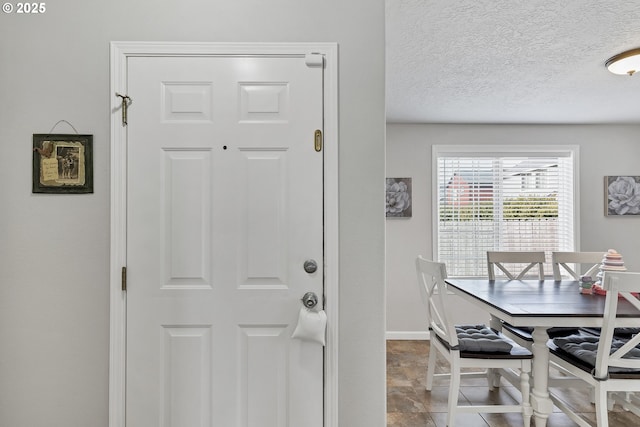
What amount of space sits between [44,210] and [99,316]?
503mm

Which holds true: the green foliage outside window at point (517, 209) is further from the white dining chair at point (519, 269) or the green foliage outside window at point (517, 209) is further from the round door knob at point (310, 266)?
the round door knob at point (310, 266)

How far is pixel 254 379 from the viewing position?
1633 millimetres

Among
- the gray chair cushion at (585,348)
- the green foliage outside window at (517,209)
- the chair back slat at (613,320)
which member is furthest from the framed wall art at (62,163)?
the green foliage outside window at (517,209)

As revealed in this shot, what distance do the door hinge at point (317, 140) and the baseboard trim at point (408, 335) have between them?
10.9 ft

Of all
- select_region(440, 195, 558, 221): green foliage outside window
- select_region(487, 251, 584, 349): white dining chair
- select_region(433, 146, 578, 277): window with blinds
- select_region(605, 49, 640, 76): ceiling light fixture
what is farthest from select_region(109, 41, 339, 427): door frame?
select_region(440, 195, 558, 221): green foliage outside window

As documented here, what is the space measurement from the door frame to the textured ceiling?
0.72 meters

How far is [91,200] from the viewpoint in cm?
165

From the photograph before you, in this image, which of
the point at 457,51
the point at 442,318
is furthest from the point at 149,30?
the point at 442,318

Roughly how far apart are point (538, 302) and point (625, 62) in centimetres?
168

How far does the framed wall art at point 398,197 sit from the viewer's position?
443 cm

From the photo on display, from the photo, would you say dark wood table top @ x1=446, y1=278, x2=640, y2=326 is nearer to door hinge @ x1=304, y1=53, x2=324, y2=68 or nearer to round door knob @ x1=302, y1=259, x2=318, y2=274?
round door knob @ x1=302, y1=259, x2=318, y2=274

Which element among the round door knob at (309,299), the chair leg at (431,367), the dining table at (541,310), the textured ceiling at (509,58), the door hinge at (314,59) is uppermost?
the textured ceiling at (509,58)

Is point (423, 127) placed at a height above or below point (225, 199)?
above

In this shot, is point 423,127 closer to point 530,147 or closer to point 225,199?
point 530,147
